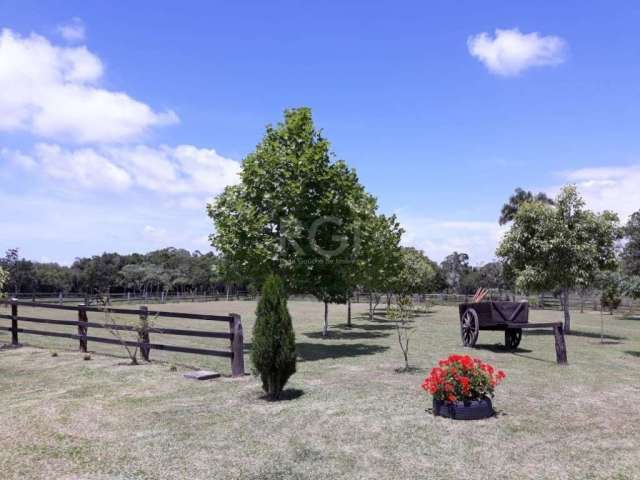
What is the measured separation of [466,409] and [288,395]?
3.34m

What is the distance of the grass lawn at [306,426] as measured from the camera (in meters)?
5.93

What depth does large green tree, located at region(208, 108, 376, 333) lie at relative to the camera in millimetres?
15688

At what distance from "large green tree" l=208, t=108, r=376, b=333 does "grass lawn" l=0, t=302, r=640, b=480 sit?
398 centimetres

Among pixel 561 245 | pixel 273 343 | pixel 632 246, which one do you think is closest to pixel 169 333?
pixel 273 343

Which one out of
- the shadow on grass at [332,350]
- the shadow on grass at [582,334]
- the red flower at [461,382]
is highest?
the red flower at [461,382]

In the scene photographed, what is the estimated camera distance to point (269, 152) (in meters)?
16.6

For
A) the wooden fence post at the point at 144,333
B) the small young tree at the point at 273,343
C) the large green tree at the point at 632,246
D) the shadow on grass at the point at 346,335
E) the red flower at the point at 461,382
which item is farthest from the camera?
the large green tree at the point at 632,246

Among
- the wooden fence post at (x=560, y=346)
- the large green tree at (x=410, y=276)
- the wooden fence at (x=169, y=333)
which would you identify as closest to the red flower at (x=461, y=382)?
the wooden fence at (x=169, y=333)

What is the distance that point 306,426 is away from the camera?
7.54m

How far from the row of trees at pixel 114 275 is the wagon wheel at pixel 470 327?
248 feet

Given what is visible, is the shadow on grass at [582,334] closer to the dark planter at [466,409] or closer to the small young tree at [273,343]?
the dark planter at [466,409]

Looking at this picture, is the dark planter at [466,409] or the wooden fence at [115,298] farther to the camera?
the wooden fence at [115,298]

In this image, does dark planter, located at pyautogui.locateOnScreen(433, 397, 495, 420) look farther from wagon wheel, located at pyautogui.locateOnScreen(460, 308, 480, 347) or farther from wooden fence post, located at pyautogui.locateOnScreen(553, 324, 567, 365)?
wagon wheel, located at pyautogui.locateOnScreen(460, 308, 480, 347)

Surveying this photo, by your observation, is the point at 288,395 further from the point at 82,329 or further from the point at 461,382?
the point at 82,329
